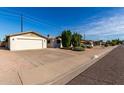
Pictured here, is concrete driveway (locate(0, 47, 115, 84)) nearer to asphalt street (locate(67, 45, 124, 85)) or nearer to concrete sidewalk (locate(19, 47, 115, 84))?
concrete sidewalk (locate(19, 47, 115, 84))

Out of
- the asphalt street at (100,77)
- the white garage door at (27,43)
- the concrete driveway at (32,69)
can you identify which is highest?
the white garage door at (27,43)

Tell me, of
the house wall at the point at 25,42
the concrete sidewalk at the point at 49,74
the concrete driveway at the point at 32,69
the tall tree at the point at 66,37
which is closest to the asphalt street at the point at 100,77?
the concrete sidewalk at the point at 49,74

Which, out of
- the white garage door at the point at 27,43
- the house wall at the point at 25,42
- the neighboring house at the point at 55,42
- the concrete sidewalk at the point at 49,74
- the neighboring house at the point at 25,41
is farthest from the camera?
the neighboring house at the point at 55,42

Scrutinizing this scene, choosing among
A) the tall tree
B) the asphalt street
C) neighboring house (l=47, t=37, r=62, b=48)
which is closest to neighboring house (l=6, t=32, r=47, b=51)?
the tall tree

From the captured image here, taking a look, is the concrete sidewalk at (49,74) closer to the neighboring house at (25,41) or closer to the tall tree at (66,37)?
the neighboring house at (25,41)

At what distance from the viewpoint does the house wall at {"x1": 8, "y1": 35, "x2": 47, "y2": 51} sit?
64.8ft

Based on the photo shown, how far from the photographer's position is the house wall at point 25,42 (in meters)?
19.8

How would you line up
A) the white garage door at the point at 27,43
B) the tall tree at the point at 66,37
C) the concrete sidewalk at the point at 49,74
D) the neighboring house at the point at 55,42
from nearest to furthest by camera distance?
the concrete sidewalk at the point at 49,74
the white garage door at the point at 27,43
the tall tree at the point at 66,37
the neighboring house at the point at 55,42

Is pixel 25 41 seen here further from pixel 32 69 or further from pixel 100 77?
pixel 100 77
